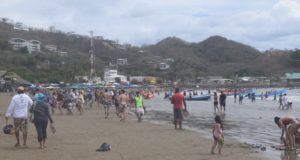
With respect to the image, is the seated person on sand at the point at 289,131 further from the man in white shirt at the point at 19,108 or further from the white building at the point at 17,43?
the white building at the point at 17,43

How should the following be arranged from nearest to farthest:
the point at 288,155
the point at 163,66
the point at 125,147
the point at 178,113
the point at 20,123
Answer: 1. the point at 20,123
2. the point at 288,155
3. the point at 125,147
4. the point at 178,113
5. the point at 163,66

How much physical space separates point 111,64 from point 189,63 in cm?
3982

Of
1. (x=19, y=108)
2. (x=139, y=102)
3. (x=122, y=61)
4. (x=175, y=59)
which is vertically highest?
(x=175, y=59)

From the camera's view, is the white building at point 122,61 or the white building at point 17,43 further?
the white building at point 122,61

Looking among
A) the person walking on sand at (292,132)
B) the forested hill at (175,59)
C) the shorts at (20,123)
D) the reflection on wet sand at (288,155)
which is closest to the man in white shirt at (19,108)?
the shorts at (20,123)

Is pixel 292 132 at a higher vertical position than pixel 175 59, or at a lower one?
lower

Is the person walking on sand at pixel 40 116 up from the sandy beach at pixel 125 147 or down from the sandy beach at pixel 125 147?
up

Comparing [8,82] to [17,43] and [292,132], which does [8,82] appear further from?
[17,43]

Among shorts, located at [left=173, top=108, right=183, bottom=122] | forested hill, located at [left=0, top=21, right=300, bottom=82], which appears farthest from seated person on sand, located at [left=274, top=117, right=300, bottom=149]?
forested hill, located at [left=0, top=21, right=300, bottom=82]

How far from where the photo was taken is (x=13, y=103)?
1069 cm

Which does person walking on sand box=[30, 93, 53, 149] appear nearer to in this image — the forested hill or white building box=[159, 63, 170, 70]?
the forested hill

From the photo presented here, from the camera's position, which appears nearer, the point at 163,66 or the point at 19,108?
the point at 19,108

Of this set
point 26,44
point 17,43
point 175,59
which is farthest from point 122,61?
point 17,43

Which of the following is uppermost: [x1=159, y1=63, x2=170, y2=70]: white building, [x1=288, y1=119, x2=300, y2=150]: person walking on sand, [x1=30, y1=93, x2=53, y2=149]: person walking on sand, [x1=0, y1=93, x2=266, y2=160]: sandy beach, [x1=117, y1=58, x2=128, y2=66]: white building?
[x1=117, y1=58, x2=128, y2=66]: white building
